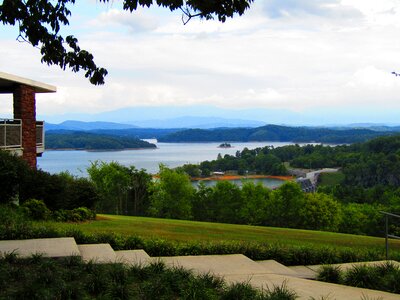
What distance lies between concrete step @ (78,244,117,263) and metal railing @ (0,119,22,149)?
10.8m

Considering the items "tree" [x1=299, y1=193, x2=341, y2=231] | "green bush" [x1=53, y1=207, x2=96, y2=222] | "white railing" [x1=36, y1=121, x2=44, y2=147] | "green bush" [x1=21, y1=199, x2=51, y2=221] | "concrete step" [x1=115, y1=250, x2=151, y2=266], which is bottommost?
"tree" [x1=299, y1=193, x2=341, y2=231]

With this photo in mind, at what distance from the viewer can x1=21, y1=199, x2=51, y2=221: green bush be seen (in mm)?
12531

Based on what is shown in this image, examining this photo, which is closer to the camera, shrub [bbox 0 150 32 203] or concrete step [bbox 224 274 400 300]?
concrete step [bbox 224 274 400 300]

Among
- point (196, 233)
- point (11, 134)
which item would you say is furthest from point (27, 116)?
point (196, 233)

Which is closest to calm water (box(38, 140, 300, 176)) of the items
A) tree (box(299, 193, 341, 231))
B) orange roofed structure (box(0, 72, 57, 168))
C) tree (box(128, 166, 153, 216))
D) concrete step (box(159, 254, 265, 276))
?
tree (box(128, 166, 153, 216))

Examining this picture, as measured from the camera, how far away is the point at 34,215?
41.2 feet

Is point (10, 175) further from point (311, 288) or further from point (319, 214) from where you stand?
point (319, 214)

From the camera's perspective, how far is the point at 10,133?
56.1 feet

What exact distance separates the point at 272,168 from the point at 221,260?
9951cm

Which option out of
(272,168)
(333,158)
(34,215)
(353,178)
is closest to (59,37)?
(34,215)

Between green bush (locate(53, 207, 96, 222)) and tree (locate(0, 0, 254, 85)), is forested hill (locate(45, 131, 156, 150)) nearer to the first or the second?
green bush (locate(53, 207, 96, 222))

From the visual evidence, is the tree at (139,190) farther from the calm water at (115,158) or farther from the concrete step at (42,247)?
the concrete step at (42,247)

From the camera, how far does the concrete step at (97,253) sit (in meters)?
5.98

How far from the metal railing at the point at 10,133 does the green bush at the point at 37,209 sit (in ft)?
14.6
